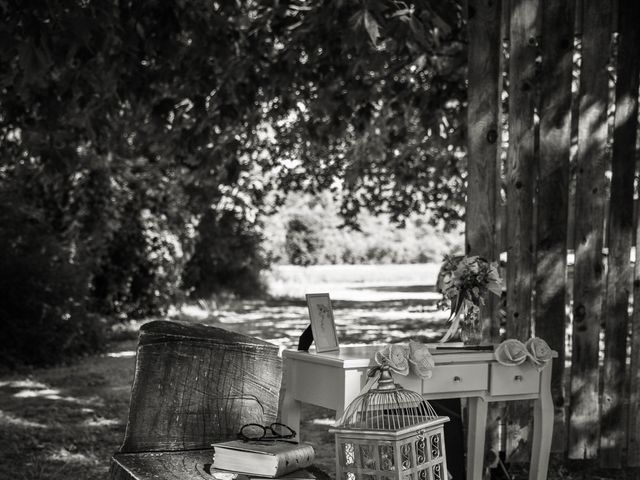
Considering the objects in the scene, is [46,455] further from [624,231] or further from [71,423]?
[624,231]

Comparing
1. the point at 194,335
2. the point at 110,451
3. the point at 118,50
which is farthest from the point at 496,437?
the point at 118,50

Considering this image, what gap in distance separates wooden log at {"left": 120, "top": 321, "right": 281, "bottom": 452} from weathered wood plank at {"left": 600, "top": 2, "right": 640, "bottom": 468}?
245cm

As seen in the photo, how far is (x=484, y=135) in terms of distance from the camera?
5.34 metres

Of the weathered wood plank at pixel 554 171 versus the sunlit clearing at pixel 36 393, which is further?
the sunlit clearing at pixel 36 393

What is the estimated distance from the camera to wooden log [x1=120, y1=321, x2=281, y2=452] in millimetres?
3912

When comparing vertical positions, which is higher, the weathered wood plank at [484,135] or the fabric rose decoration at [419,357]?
the weathered wood plank at [484,135]

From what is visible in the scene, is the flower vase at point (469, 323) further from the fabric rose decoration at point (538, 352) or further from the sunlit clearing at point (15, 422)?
the sunlit clearing at point (15, 422)

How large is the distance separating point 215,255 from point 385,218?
14982 millimetres

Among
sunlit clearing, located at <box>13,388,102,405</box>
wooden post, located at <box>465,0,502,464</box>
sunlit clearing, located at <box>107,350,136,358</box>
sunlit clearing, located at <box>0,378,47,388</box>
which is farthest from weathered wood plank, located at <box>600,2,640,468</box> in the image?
sunlit clearing, located at <box>107,350,136,358</box>

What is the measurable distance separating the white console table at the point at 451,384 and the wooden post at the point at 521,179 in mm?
762

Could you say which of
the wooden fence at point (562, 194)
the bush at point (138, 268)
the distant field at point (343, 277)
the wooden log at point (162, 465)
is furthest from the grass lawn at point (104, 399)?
the distant field at point (343, 277)

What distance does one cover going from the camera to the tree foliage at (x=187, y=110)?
6.59 m

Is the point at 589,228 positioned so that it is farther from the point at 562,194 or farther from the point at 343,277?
the point at 343,277

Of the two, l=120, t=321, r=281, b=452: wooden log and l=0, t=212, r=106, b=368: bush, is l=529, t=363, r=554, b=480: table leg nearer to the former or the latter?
l=120, t=321, r=281, b=452: wooden log
